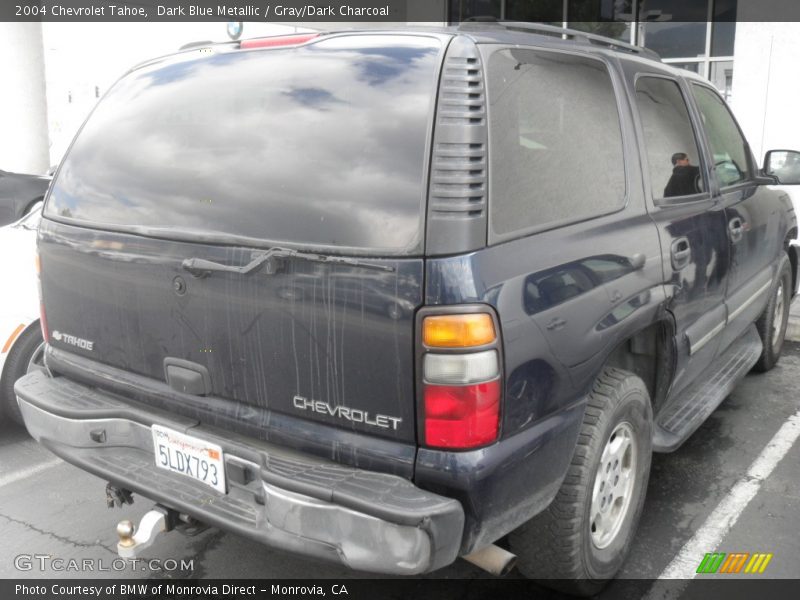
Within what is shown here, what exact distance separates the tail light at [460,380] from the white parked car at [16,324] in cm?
273

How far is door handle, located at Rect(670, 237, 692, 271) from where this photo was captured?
3.14 meters

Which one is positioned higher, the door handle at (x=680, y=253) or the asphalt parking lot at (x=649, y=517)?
the door handle at (x=680, y=253)

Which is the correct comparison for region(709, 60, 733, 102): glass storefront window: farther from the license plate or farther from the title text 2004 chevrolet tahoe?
the license plate

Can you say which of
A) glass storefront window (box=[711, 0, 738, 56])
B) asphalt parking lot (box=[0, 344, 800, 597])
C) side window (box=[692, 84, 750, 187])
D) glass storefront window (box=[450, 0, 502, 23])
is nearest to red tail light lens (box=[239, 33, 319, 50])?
asphalt parking lot (box=[0, 344, 800, 597])

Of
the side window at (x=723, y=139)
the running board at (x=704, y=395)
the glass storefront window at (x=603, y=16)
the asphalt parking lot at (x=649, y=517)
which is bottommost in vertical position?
the asphalt parking lot at (x=649, y=517)

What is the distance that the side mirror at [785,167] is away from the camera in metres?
4.87

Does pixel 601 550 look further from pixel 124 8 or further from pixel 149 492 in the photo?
pixel 124 8

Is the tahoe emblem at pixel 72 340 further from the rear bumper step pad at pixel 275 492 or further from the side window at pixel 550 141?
the side window at pixel 550 141

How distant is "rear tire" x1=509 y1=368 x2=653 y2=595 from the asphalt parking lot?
234 mm

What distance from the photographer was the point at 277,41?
2.66m

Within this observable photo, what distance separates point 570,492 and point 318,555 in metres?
0.90

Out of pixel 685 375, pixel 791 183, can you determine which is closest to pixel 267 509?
pixel 685 375

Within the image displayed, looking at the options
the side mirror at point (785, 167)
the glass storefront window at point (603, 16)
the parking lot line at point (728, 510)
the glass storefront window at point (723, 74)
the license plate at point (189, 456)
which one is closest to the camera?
the license plate at point (189, 456)

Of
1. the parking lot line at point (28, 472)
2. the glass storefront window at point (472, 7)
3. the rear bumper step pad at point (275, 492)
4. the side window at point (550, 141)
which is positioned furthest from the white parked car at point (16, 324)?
the glass storefront window at point (472, 7)
